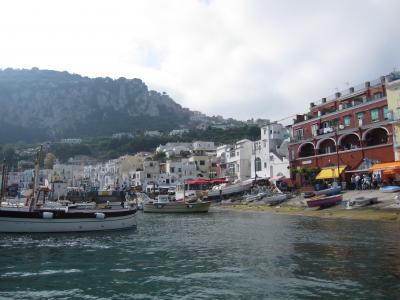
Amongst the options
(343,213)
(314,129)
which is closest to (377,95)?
(314,129)

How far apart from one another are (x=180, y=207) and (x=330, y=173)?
24.4 metres

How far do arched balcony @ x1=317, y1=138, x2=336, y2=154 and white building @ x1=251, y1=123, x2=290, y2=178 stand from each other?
11.8 meters

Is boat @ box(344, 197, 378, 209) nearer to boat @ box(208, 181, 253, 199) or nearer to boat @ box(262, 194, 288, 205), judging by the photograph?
boat @ box(262, 194, 288, 205)

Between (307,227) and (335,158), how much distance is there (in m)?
34.3

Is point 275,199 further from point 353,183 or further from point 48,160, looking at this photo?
point 48,160

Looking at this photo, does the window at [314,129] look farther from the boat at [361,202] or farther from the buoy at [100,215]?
the buoy at [100,215]

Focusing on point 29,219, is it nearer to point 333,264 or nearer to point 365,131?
point 333,264

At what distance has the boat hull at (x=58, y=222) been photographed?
33062mm

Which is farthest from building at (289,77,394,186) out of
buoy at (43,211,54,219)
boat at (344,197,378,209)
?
buoy at (43,211,54,219)

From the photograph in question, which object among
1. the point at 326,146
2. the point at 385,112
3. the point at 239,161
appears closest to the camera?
the point at 385,112

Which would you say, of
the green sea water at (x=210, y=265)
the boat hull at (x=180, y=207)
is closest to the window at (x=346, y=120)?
the boat hull at (x=180, y=207)

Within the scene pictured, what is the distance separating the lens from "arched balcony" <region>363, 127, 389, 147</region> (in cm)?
5912

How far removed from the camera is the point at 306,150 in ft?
244

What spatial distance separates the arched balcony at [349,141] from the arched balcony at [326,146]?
1.75 meters
